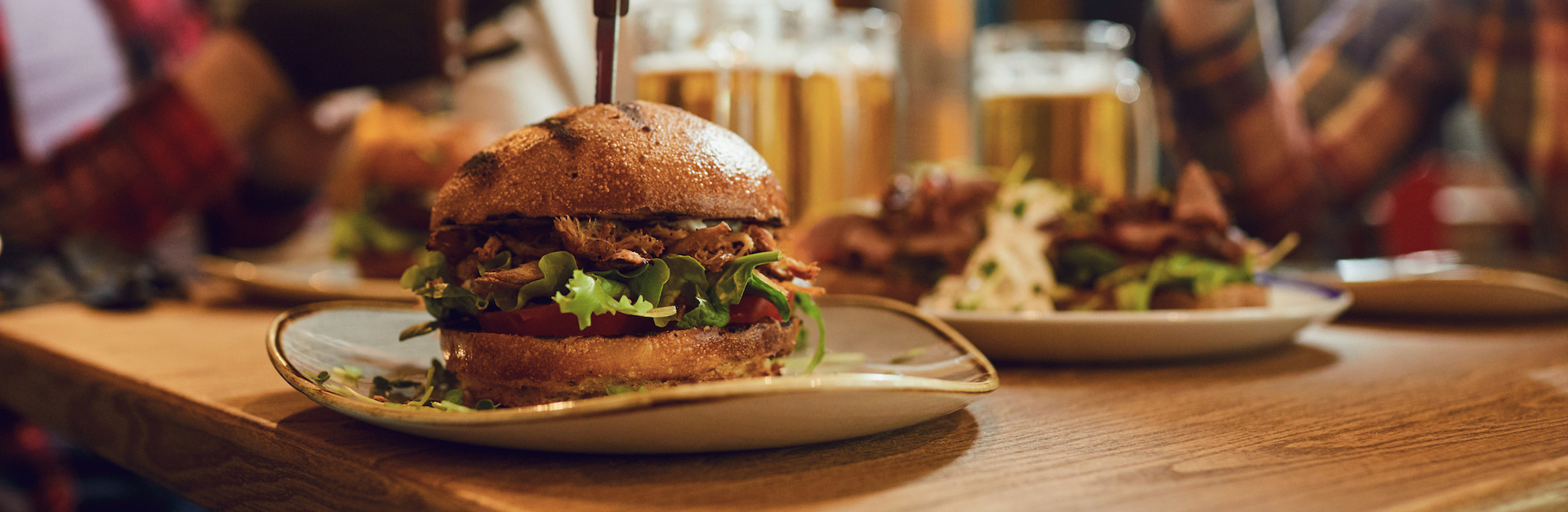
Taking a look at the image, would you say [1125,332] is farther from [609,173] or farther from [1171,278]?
[609,173]

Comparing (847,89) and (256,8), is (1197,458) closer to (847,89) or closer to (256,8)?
(847,89)

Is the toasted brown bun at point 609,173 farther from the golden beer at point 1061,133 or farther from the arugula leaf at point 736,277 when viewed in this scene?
the golden beer at point 1061,133

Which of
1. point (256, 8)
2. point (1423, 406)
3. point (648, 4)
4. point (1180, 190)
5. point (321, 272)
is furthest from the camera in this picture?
point (256, 8)

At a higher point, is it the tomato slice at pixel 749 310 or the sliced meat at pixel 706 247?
the sliced meat at pixel 706 247

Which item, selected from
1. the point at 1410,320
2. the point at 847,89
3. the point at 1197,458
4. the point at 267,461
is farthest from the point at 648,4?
the point at 1410,320

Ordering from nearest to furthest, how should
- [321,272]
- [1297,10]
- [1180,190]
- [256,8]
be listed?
[1180,190]
[321,272]
[256,8]
[1297,10]

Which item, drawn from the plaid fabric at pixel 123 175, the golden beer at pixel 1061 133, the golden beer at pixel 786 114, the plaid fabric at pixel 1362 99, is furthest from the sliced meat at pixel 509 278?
the plaid fabric at pixel 1362 99
